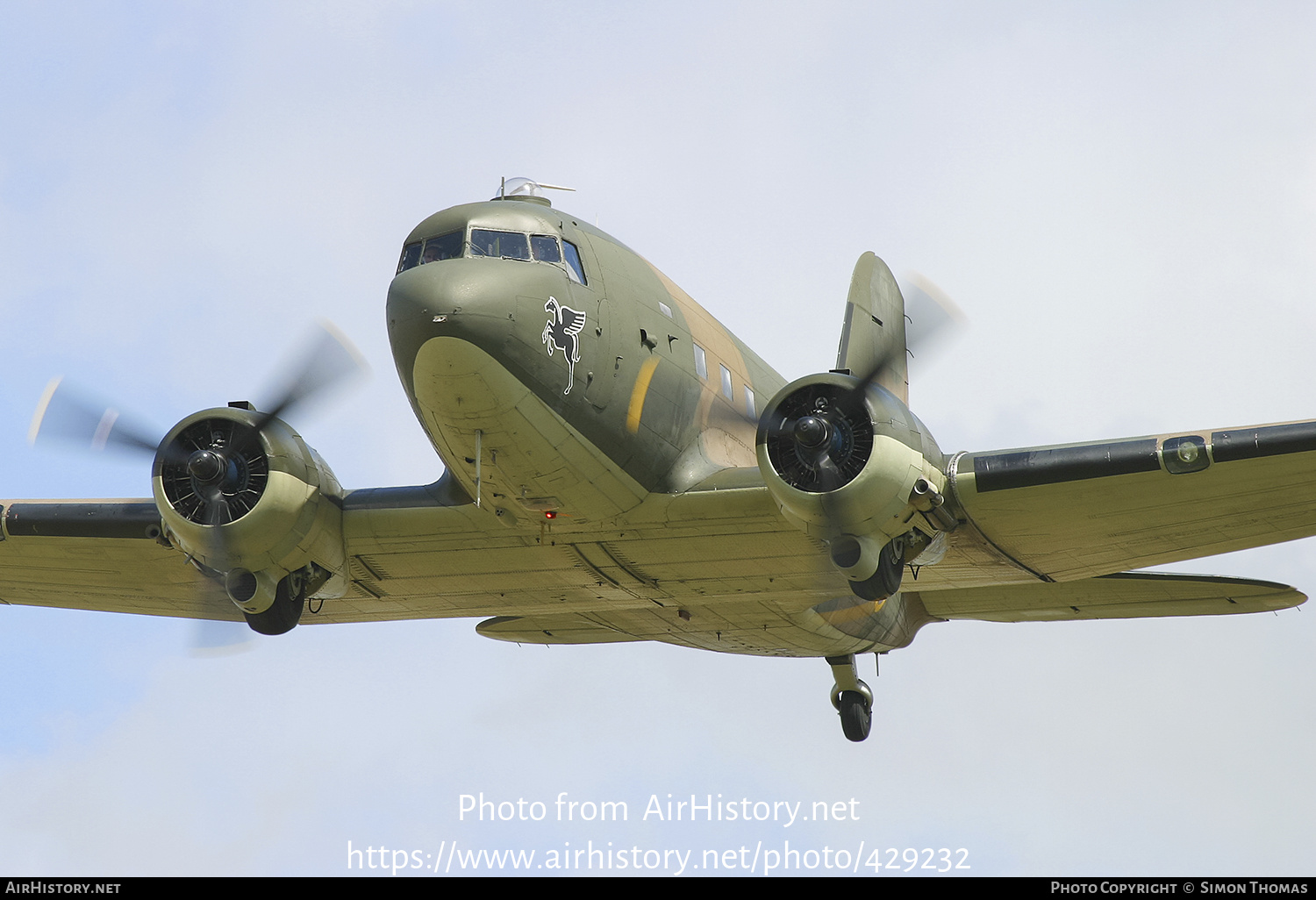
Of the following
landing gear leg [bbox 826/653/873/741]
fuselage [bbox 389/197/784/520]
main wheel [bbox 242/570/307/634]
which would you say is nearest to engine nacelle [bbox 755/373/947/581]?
fuselage [bbox 389/197/784/520]

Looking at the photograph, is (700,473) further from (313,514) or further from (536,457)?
(313,514)

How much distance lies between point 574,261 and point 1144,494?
5.99 metres

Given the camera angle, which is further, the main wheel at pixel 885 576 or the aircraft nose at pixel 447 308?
the main wheel at pixel 885 576

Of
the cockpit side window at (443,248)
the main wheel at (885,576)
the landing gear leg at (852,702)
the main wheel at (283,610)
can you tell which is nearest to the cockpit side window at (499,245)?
the cockpit side window at (443,248)

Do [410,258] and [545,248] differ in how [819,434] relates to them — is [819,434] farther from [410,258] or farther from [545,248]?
[410,258]

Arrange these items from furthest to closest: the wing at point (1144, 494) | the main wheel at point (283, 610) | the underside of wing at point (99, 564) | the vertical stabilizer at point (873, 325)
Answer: the vertical stabilizer at point (873, 325) < the underside of wing at point (99, 564) < the main wheel at point (283, 610) < the wing at point (1144, 494)

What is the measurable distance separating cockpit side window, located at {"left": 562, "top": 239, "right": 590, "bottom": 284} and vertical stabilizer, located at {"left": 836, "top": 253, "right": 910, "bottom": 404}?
10.2 feet

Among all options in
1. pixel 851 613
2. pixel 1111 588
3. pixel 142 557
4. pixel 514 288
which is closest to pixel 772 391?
pixel 851 613

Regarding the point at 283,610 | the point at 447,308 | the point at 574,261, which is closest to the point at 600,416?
the point at 574,261

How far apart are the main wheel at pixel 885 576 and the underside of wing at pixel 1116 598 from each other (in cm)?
418

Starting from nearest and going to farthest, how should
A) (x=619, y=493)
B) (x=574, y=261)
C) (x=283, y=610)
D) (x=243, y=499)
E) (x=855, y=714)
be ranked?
Answer: 1. (x=574, y=261)
2. (x=619, y=493)
3. (x=243, y=499)
4. (x=283, y=610)
5. (x=855, y=714)

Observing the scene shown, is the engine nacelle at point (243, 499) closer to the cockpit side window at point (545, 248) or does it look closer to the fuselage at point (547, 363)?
the fuselage at point (547, 363)

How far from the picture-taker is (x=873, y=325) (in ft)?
63.3

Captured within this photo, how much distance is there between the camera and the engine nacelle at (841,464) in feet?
48.9
